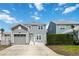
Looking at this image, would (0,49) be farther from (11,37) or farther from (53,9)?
(53,9)

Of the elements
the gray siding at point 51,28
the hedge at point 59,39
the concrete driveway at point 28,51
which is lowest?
the concrete driveway at point 28,51

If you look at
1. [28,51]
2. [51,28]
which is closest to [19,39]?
[28,51]

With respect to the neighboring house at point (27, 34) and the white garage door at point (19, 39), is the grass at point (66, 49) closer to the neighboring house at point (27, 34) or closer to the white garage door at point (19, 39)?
the neighboring house at point (27, 34)

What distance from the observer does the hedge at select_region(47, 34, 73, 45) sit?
1416 cm

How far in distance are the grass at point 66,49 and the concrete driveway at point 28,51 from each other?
13.2 inches

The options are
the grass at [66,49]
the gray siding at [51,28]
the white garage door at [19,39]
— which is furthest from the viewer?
the white garage door at [19,39]

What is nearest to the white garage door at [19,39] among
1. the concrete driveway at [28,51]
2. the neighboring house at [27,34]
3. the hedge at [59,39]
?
the neighboring house at [27,34]

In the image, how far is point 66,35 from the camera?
14.7m

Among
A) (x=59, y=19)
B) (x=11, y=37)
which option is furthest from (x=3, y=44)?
(x=59, y=19)

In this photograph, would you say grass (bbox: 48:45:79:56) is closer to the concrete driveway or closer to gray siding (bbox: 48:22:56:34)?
the concrete driveway

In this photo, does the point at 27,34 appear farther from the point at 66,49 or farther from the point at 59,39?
the point at 66,49

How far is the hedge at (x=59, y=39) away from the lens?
46.5ft

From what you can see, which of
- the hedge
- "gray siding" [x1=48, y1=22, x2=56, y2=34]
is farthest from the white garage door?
"gray siding" [x1=48, y1=22, x2=56, y2=34]

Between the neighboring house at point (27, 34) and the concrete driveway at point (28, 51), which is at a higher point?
the neighboring house at point (27, 34)
